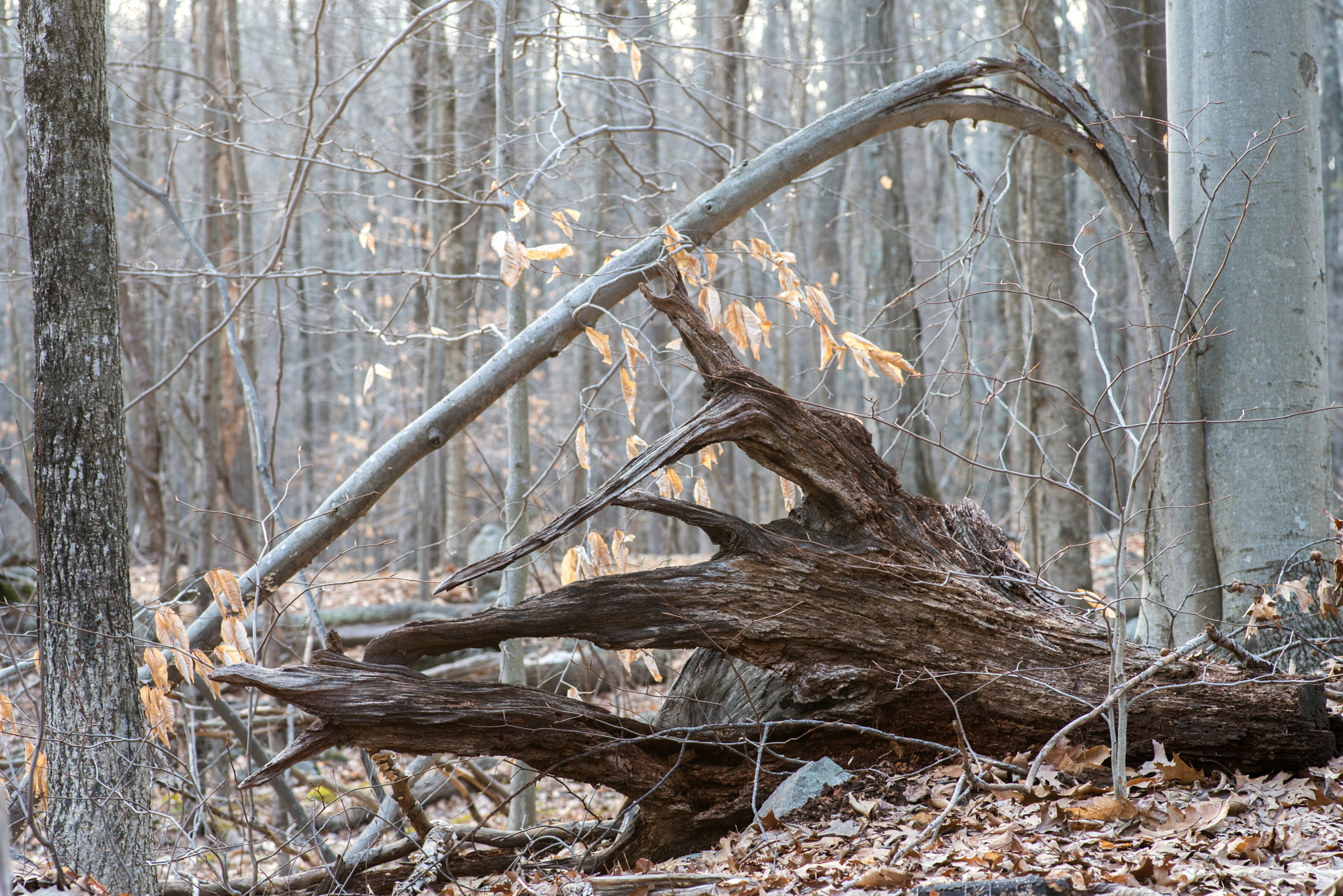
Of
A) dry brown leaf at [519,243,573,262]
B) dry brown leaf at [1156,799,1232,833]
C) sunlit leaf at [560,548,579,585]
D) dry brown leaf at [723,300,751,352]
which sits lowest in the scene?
dry brown leaf at [1156,799,1232,833]

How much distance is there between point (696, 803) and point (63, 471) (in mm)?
2781

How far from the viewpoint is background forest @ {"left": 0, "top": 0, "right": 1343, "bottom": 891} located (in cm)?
385

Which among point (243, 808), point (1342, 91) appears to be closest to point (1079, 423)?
point (243, 808)

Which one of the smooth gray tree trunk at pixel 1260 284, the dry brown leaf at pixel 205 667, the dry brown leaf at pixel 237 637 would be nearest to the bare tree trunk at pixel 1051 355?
the smooth gray tree trunk at pixel 1260 284

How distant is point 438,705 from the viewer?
307 centimetres

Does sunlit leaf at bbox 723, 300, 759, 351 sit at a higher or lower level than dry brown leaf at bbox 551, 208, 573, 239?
lower

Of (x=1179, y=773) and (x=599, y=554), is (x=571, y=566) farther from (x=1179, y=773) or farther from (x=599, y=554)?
(x=1179, y=773)

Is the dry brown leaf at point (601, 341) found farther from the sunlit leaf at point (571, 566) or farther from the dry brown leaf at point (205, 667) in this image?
the dry brown leaf at point (205, 667)

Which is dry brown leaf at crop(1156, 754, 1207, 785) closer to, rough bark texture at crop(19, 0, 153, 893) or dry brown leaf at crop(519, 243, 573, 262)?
dry brown leaf at crop(519, 243, 573, 262)

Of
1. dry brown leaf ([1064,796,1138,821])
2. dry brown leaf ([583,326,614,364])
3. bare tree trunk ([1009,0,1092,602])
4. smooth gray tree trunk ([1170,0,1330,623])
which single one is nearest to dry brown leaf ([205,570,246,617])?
dry brown leaf ([583,326,614,364])

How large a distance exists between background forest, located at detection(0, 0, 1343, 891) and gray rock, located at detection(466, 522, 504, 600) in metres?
0.08

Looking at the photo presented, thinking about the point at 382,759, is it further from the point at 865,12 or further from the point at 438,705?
the point at 865,12

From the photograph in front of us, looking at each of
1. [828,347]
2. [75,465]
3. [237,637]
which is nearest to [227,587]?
[237,637]

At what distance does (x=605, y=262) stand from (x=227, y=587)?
93.6 inches
